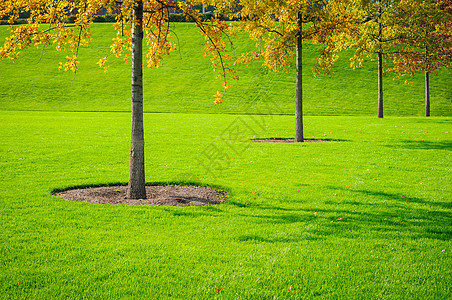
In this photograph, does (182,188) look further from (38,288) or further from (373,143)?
(373,143)

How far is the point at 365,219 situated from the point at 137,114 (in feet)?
19.0

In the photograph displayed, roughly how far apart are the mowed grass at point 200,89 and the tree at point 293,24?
912 inches

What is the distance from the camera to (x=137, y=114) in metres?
8.89

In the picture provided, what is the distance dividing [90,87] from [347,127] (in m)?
41.9

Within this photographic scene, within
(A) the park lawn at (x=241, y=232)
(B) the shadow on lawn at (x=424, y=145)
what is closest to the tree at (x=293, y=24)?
(B) the shadow on lawn at (x=424, y=145)

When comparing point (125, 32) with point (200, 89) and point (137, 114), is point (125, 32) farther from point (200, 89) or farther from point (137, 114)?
point (200, 89)

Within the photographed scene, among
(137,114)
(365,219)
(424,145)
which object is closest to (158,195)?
(137,114)

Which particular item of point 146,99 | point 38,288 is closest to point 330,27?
point 38,288

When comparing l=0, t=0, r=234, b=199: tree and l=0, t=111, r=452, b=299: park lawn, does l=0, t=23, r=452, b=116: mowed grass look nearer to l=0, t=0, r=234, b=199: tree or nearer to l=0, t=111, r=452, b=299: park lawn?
l=0, t=111, r=452, b=299: park lawn

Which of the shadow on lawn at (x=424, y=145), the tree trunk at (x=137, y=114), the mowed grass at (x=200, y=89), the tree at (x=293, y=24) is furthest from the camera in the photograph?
the mowed grass at (x=200, y=89)

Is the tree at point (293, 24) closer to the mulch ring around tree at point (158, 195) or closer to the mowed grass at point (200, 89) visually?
the mulch ring around tree at point (158, 195)

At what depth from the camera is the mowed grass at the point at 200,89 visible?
45312 millimetres

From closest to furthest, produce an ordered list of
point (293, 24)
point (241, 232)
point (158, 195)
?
point (241, 232) < point (158, 195) < point (293, 24)

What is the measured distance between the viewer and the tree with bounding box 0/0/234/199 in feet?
25.3
